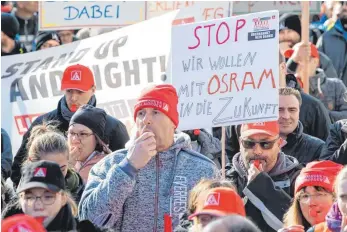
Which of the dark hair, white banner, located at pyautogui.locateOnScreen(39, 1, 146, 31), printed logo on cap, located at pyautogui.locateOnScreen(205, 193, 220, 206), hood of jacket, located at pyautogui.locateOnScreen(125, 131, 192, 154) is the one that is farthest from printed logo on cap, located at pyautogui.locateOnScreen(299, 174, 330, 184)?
white banner, located at pyautogui.locateOnScreen(39, 1, 146, 31)

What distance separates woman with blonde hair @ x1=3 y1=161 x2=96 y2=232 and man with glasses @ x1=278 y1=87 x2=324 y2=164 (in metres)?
3.07

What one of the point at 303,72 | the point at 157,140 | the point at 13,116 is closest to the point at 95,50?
the point at 13,116

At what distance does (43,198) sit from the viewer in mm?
8953

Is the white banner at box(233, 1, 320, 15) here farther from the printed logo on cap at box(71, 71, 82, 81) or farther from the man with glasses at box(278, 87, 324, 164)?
the man with glasses at box(278, 87, 324, 164)

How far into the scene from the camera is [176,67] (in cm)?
1145

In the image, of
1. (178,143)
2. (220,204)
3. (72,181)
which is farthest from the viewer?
(72,181)

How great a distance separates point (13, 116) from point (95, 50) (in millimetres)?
910

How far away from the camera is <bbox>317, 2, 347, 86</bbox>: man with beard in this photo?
17609 mm

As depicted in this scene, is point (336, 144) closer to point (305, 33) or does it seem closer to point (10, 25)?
point (305, 33)

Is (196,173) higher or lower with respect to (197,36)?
lower

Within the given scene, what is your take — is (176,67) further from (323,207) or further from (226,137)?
(323,207)

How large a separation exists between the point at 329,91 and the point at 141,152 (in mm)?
5435

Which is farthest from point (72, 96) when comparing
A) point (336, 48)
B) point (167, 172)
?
point (336, 48)

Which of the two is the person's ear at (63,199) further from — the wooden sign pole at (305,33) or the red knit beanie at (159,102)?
the wooden sign pole at (305,33)
